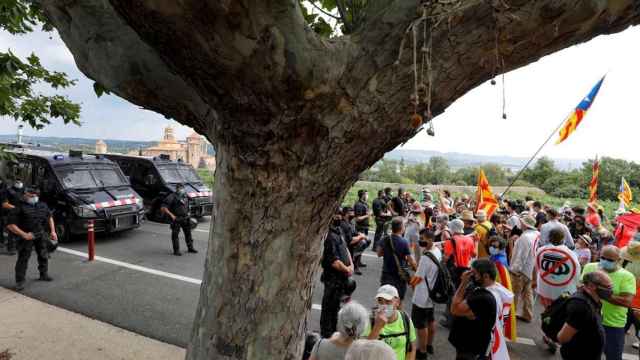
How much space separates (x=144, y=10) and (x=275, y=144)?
2.34 ft

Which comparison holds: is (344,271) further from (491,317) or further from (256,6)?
(256,6)

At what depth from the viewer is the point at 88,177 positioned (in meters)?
10.2

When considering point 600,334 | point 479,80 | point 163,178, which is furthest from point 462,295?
point 163,178

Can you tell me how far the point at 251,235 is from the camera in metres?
1.88

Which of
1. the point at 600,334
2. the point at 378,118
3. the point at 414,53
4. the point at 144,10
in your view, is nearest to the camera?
the point at 144,10

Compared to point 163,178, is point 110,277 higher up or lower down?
lower down

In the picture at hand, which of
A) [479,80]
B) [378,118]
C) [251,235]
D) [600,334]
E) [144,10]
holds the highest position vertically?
[144,10]

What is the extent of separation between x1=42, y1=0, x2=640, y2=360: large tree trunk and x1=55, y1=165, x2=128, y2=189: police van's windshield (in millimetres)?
9008

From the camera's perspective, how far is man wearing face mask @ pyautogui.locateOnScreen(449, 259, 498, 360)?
3490 millimetres

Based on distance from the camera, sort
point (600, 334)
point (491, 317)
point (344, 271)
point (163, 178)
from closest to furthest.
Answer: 1. point (600, 334)
2. point (491, 317)
3. point (344, 271)
4. point (163, 178)

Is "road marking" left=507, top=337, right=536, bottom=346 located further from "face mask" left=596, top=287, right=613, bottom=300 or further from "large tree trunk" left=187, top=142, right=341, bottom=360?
"large tree trunk" left=187, top=142, right=341, bottom=360

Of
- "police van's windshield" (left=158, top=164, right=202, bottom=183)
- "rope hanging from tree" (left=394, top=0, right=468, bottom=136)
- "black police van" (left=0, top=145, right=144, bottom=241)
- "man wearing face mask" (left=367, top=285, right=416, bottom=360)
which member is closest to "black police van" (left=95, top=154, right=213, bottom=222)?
"police van's windshield" (left=158, top=164, right=202, bottom=183)

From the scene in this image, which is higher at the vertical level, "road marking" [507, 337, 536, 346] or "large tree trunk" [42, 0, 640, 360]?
"large tree trunk" [42, 0, 640, 360]

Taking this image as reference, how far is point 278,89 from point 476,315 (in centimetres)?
306
